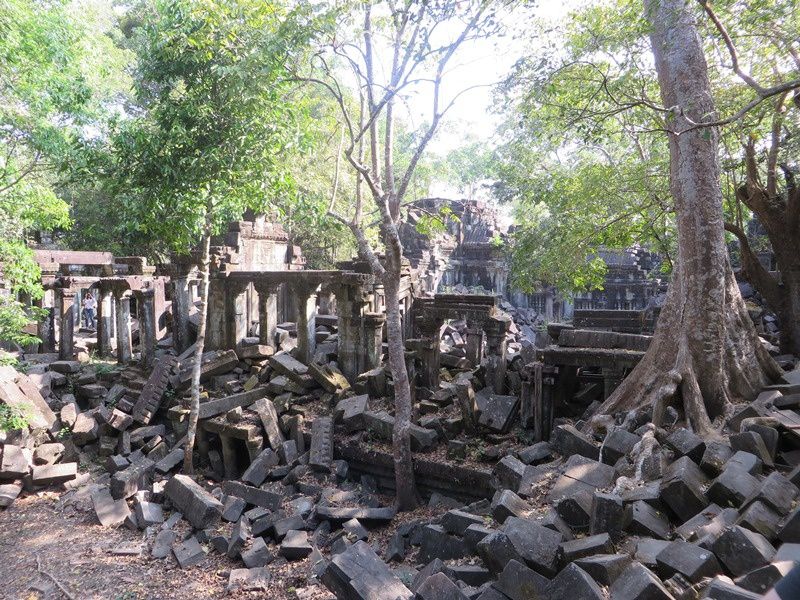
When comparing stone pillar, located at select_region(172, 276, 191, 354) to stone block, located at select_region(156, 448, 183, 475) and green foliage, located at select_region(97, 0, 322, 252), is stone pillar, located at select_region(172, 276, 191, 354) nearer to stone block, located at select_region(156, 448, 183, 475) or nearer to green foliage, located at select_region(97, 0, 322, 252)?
stone block, located at select_region(156, 448, 183, 475)

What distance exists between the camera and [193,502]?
23.1 ft

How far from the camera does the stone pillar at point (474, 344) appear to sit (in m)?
10.6

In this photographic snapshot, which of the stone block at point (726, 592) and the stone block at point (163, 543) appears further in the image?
the stone block at point (163, 543)

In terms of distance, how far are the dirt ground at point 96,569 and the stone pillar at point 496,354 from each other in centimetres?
423

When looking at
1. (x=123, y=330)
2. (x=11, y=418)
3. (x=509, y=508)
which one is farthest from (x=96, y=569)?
(x=123, y=330)

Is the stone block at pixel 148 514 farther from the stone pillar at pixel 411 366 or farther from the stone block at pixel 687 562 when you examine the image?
the stone block at pixel 687 562

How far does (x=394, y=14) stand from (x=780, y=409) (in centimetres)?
619

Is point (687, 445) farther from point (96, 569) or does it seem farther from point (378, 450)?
point (96, 569)

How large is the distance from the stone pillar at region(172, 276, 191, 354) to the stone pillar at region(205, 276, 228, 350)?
39.3 inches

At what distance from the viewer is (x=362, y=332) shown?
33.9 ft

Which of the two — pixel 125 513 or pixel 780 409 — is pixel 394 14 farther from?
pixel 125 513

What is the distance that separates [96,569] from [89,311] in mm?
16020

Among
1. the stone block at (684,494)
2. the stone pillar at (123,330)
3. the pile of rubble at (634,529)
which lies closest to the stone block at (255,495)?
the pile of rubble at (634,529)

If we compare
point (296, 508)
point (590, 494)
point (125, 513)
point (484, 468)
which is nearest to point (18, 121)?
point (125, 513)
